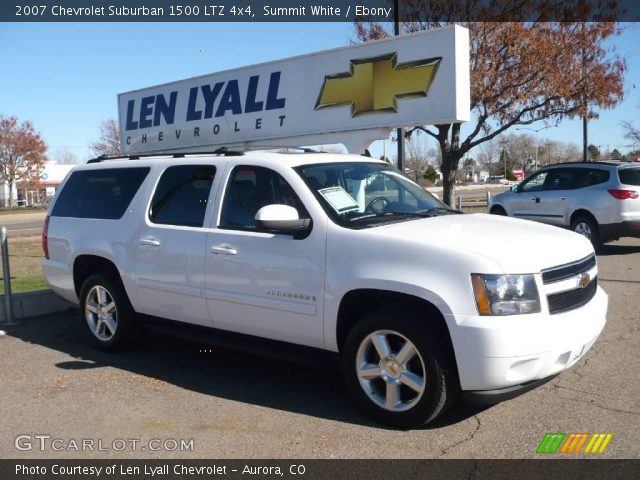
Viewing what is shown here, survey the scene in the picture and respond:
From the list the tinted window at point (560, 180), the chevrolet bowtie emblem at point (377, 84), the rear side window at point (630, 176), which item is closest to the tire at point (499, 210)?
the tinted window at point (560, 180)

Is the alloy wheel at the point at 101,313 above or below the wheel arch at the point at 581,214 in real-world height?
below

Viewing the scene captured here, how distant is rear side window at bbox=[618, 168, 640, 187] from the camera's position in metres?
12.2

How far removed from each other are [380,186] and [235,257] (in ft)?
4.53

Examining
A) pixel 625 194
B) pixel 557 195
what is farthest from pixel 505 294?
pixel 557 195

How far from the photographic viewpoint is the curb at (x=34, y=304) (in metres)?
7.98

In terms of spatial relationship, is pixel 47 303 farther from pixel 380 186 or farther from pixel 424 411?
pixel 424 411

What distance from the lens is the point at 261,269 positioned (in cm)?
491

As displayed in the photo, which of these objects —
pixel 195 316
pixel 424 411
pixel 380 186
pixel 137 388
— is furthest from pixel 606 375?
pixel 137 388

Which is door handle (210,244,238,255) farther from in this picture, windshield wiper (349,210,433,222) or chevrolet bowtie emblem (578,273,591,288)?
chevrolet bowtie emblem (578,273,591,288)

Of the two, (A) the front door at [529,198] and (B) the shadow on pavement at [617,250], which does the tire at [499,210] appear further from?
(B) the shadow on pavement at [617,250]

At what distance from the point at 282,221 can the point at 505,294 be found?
63.9 inches

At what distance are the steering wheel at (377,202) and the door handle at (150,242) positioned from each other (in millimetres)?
1962

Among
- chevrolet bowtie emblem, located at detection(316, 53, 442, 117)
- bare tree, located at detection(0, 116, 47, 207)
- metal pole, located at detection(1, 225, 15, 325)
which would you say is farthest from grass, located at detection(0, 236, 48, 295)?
bare tree, located at detection(0, 116, 47, 207)

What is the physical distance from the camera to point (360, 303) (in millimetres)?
4555
